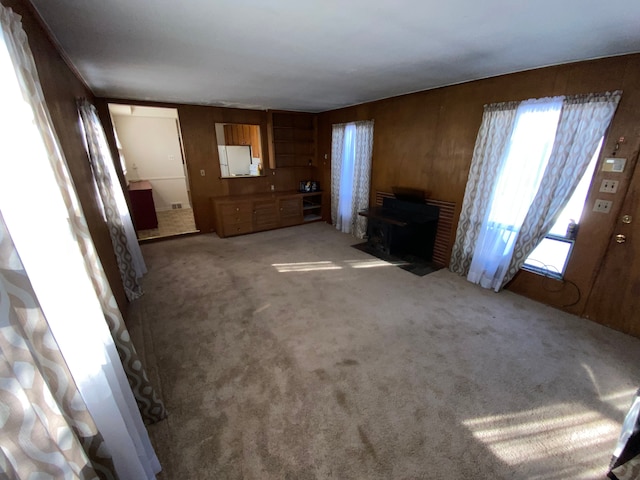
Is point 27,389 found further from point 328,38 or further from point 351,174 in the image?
point 351,174

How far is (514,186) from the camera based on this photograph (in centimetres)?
283

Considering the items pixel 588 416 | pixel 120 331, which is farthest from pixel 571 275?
pixel 120 331

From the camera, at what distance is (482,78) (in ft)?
9.57

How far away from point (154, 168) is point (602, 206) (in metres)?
7.83

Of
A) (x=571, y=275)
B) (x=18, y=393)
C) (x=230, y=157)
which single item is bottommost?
(x=571, y=275)

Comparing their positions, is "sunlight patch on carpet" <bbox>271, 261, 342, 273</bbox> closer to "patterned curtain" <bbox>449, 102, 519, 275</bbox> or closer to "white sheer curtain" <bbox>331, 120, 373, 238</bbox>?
"white sheer curtain" <bbox>331, 120, 373, 238</bbox>

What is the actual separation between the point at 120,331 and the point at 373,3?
7.40 ft

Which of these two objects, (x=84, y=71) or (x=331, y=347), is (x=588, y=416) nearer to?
(x=331, y=347)

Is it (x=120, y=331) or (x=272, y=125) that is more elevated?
(x=272, y=125)

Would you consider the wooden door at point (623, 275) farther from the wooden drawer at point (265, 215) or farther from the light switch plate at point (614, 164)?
the wooden drawer at point (265, 215)

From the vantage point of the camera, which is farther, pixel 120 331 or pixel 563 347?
pixel 563 347

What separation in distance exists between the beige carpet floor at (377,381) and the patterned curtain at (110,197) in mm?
330

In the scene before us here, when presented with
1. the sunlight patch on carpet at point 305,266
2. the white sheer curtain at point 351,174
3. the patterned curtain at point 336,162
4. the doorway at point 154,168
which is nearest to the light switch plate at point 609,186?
the sunlight patch on carpet at point 305,266

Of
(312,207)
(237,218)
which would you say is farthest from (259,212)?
(312,207)
